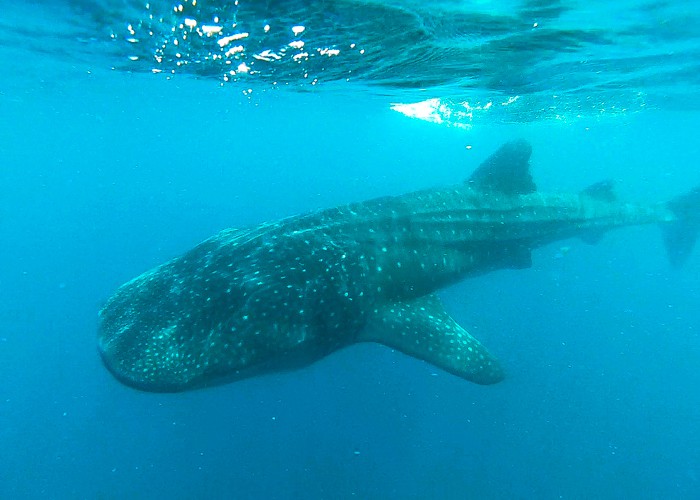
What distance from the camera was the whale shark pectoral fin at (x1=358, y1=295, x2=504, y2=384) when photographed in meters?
6.65

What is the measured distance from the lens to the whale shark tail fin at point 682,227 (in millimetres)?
15422

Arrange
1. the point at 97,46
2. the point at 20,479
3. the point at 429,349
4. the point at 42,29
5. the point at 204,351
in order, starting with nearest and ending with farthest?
the point at 204,351 < the point at 429,349 < the point at 20,479 < the point at 42,29 < the point at 97,46

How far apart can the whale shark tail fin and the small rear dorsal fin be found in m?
4.21

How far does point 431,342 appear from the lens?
22.3 ft

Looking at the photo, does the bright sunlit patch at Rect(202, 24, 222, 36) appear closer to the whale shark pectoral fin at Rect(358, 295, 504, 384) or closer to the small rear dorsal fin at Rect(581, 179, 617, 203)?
the whale shark pectoral fin at Rect(358, 295, 504, 384)

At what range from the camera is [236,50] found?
1398 cm

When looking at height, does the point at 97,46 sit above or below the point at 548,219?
above

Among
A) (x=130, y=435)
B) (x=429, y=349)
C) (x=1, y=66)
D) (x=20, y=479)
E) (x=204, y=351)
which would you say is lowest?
(x=20, y=479)

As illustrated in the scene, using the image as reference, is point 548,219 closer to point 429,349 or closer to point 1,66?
point 429,349

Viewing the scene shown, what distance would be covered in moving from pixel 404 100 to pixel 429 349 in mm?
22451

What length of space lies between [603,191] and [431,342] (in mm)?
9167

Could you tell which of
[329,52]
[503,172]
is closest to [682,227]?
[503,172]

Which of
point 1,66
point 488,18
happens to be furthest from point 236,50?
point 1,66

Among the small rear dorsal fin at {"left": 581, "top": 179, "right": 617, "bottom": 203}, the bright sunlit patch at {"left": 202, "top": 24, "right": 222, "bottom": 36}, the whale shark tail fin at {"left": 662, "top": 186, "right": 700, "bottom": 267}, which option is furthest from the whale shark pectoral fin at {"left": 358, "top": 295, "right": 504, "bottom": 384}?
the whale shark tail fin at {"left": 662, "top": 186, "right": 700, "bottom": 267}
